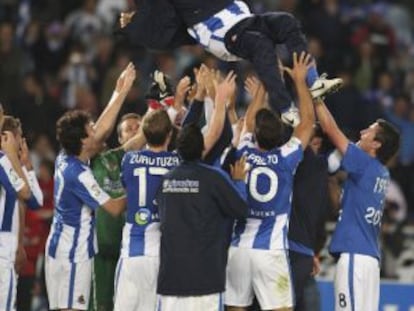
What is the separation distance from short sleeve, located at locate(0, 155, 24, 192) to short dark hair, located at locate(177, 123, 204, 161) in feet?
4.68

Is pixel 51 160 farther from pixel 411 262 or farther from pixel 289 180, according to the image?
pixel 289 180

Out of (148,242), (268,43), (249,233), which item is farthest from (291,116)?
(148,242)

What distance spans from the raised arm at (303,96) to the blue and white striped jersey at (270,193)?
0.25 feet

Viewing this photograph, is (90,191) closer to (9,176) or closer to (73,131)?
(73,131)

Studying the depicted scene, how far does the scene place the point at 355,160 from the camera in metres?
12.4

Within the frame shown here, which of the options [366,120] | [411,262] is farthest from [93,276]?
[366,120]

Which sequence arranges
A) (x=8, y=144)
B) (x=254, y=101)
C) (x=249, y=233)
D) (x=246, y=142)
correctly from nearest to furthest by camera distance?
(x=249, y=233)
(x=246, y=142)
(x=8, y=144)
(x=254, y=101)

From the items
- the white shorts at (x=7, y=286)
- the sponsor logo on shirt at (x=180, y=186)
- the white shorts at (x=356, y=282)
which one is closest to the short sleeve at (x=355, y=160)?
the white shorts at (x=356, y=282)

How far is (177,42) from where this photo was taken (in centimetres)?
1227

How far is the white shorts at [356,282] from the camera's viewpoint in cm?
1243

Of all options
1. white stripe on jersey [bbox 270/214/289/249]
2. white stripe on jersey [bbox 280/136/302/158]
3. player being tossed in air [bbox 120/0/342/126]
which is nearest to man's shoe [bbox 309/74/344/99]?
player being tossed in air [bbox 120/0/342/126]

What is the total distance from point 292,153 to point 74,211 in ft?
5.93

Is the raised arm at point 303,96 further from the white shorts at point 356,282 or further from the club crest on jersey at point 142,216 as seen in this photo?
the club crest on jersey at point 142,216

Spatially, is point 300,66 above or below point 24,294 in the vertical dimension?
above
